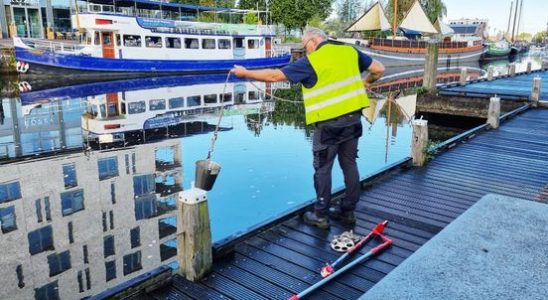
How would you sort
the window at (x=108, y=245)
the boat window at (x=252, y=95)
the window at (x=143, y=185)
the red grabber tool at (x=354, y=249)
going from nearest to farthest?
1. the red grabber tool at (x=354, y=249)
2. the window at (x=108, y=245)
3. the window at (x=143, y=185)
4. the boat window at (x=252, y=95)

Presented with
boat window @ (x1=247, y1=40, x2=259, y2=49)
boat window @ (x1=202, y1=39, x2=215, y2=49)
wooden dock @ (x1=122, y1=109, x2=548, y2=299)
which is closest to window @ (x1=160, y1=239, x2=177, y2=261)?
wooden dock @ (x1=122, y1=109, x2=548, y2=299)

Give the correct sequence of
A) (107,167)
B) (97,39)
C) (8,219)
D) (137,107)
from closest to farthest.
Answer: (8,219) < (107,167) < (137,107) < (97,39)

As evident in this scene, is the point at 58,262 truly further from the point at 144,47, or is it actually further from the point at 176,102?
the point at 144,47

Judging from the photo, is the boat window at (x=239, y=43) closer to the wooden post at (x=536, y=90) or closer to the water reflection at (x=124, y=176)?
the water reflection at (x=124, y=176)

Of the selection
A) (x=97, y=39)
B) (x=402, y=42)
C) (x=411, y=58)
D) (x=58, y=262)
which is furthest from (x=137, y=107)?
(x=411, y=58)

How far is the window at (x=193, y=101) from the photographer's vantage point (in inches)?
700

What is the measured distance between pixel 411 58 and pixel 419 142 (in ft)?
118

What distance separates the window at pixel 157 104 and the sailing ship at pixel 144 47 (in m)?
9.20

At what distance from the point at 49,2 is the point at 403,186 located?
35.7m

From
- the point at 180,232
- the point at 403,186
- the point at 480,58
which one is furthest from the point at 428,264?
the point at 480,58

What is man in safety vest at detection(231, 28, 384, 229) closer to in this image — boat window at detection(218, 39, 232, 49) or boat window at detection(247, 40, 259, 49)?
boat window at detection(218, 39, 232, 49)

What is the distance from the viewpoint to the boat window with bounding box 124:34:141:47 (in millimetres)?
26641

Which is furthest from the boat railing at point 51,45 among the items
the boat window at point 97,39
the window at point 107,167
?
the window at point 107,167

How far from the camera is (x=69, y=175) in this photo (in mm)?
8391
